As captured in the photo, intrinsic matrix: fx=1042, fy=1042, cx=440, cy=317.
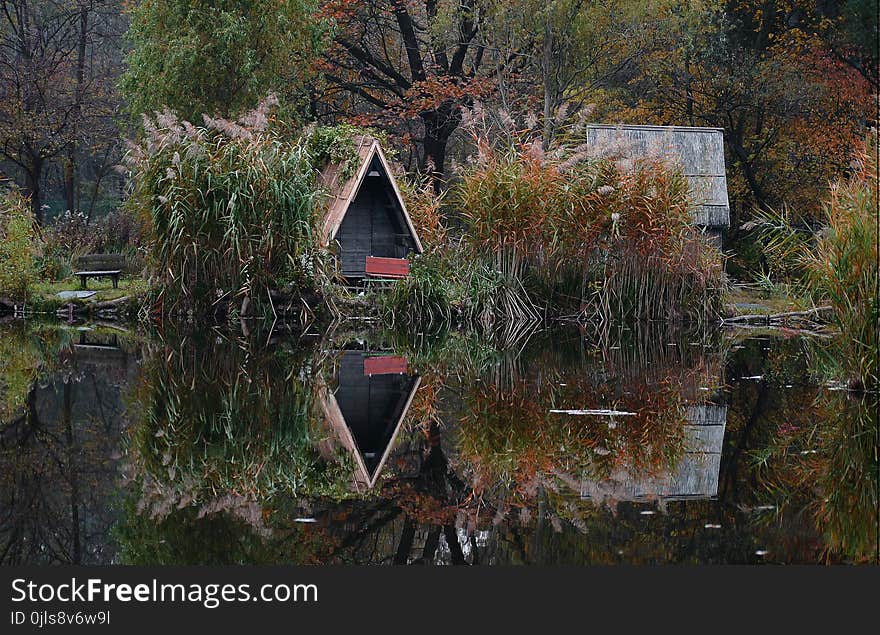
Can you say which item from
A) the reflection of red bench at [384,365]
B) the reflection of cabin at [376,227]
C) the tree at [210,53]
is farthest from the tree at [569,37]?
the reflection of red bench at [384,365]

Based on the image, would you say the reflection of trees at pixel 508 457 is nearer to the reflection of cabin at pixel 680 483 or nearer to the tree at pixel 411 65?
the reflection of cabin at pixel 680 483

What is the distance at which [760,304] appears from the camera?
1905 cm

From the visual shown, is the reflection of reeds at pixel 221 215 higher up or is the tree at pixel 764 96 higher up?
the tree at pixel 764 96

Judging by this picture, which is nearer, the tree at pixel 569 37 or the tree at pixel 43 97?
the tree at pixel 569 37

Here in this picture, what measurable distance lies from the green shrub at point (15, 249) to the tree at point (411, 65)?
419 inches

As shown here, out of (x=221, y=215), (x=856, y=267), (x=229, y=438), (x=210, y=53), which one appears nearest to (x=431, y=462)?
(x=229, y=438)

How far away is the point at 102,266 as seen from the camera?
1966 cm

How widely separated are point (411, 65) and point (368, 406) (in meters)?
22.7

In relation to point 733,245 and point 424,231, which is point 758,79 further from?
point 424,231

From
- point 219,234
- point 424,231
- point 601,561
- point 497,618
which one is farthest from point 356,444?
point 424,231

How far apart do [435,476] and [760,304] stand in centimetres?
1519

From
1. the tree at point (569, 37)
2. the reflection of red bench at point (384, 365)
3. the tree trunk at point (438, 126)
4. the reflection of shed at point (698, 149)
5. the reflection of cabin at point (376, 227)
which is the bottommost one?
the reflection of red bench at point (384, 365)

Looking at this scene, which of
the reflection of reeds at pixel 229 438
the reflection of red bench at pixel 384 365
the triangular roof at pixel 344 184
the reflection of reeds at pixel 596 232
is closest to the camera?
the reflection of reeds at pixel 229 438

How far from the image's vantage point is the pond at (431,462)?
12.6ft
